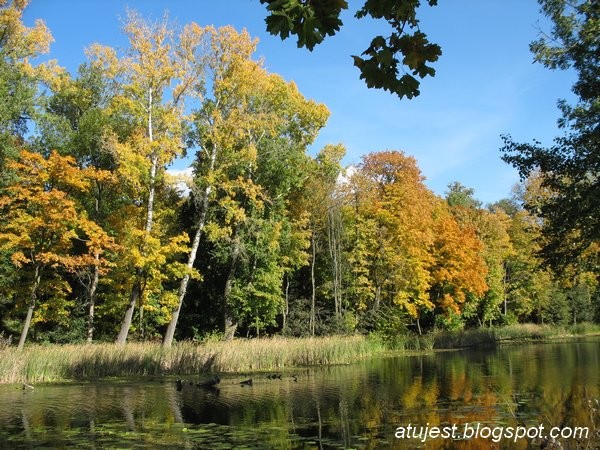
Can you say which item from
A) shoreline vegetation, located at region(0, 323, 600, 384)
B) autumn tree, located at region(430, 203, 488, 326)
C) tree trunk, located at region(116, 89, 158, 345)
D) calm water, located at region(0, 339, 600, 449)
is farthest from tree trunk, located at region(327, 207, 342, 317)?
calm water, located at region(0, 339, 600, 449)

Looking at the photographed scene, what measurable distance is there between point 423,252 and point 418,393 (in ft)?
72.1

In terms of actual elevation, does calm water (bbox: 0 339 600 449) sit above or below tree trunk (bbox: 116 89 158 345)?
below

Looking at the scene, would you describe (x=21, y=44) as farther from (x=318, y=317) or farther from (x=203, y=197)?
(x=318, y=317)

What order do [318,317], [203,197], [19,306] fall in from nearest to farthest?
[19,306] < [203,197] < [318,317]

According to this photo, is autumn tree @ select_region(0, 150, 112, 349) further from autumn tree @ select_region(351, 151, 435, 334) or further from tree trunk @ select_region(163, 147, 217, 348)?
autumn tree @ select_region(351, 151, 435, 334)

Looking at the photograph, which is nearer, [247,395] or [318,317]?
[247,395]

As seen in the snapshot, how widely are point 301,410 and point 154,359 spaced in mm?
8906

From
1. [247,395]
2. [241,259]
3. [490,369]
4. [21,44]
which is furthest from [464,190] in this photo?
[247,395]

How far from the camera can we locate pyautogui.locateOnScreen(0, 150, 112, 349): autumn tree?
21516mm

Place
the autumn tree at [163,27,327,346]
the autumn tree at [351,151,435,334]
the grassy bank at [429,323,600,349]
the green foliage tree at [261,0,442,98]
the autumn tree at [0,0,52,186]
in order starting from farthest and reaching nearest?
the grassy bank at [429,323,600,349]
the autumn tree at [351,151,435,334]
the autumn tree at [163,27,327,346]
the autumn tree at [0,0,52,186]
the green foliage tree at [261,0,442,98]

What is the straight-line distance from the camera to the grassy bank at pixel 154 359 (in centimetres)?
1722

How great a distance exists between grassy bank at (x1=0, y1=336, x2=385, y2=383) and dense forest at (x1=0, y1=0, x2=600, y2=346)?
4438mm

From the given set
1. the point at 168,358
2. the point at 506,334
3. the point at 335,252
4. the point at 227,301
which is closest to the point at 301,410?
the point at 168,358

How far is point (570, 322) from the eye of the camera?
50844mm
